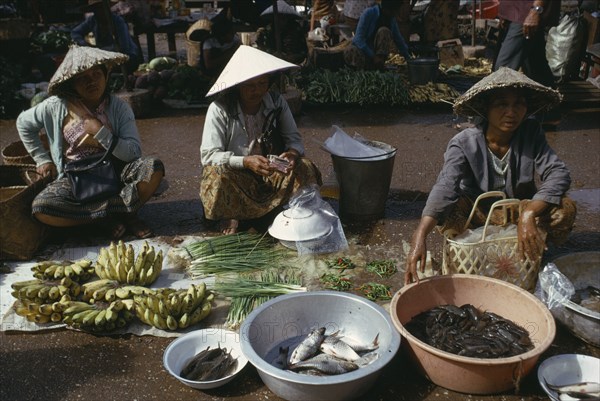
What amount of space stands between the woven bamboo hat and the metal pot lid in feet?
4.09

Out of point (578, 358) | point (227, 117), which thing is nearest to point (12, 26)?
point (227, 117)

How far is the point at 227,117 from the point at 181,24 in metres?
7.84

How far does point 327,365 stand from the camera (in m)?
2.60

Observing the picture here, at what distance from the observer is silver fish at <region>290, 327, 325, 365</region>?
273 centimetres

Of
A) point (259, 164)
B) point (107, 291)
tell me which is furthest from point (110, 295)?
point (259, 164)

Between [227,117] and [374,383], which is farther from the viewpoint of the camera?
[227,117]

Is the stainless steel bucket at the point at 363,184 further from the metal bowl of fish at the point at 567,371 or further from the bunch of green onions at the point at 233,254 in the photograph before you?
the metal bowl of fish at the point at 567,371

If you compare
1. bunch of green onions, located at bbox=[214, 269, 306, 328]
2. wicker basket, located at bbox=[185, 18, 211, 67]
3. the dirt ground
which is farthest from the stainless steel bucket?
wicker basket, located at bbox=[185, 18, 211, 67]

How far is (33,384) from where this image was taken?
9.15ft

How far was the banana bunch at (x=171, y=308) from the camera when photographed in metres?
3.06

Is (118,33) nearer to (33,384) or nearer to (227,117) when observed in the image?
(227,117)

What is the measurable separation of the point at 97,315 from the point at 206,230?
1432mm

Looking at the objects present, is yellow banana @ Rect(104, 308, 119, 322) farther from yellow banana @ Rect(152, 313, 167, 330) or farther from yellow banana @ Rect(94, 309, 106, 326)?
yellow banana @ Rect(152, 313, 167, 330)

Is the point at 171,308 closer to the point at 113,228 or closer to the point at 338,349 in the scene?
the point at 338,349
